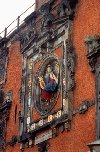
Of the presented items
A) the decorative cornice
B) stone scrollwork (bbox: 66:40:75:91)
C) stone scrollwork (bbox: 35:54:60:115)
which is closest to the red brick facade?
stone scrollwork (bbox: 66:40:75:91)

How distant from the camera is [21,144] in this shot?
1778cm

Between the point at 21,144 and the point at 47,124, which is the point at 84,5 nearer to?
the point at 47,124

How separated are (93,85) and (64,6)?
154 inches

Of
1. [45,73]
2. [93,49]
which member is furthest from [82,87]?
[45,73]

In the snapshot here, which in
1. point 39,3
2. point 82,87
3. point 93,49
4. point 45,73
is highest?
point 39,3

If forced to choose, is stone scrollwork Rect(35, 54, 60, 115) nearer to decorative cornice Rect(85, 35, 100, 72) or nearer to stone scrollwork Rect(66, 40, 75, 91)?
stone scrollwork Rect(66, 40, 75, 91)

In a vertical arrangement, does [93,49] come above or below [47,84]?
above

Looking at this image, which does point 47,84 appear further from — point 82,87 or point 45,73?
point 82,87

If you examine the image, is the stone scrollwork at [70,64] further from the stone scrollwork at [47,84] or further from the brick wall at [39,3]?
the brick wall at [39,3]

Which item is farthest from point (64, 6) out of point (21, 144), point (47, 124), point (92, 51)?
point (21, 144)

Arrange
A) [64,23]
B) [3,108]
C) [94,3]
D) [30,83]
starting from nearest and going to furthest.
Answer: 1. [94,3]
2. [64,23]
3. [30,83]
4. [3,108]

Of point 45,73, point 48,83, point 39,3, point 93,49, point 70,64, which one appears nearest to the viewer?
point 93,49

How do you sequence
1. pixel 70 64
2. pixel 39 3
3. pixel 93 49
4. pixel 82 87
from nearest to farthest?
pixel 93 49 < pixel 82 87 < pixel 70 64 < pixel 39 3

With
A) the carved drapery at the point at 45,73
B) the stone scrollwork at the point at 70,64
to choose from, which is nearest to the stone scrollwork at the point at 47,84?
the carved drapery at the point at 45,73
